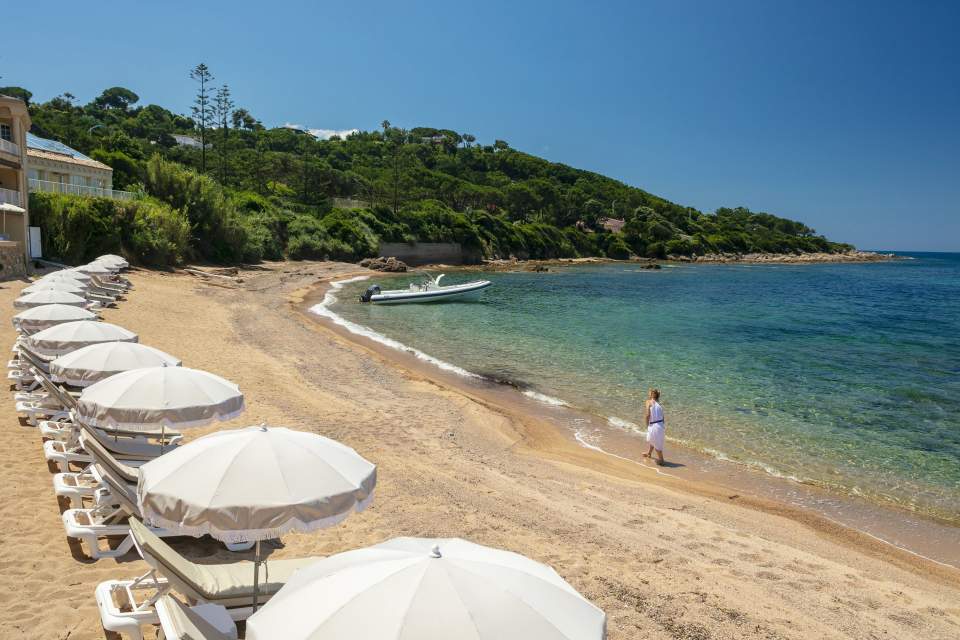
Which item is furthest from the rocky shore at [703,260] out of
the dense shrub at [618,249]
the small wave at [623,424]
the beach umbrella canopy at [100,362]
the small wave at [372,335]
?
the beach umbrella canopy at [100,362]

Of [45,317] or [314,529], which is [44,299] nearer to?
[45,317]

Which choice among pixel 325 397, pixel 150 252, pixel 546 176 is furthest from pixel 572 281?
pixel 546 176

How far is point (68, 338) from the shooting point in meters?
9.31

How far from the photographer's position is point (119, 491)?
586 cm

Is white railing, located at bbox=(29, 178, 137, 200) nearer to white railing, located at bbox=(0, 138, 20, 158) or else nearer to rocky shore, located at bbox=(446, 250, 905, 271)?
white railing, located at bbox=(0, 138, 20, 158)

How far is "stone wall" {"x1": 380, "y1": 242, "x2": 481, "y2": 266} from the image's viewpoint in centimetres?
6738

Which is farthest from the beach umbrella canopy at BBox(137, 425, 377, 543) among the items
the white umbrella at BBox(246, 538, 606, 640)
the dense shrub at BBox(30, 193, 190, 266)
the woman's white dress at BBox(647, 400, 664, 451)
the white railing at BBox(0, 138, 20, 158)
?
the dense shrub at BBox(30, 193, 190, 266)

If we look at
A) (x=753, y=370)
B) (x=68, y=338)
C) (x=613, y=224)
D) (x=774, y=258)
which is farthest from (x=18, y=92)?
(x=774, y=258)

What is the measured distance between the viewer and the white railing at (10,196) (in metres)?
26.3

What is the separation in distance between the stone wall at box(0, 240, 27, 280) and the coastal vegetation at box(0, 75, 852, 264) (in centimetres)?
654

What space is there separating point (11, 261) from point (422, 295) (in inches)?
713

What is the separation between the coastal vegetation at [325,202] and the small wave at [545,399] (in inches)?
1097

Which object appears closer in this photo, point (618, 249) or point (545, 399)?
point (545, 399)

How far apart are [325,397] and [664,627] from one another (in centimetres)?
946
